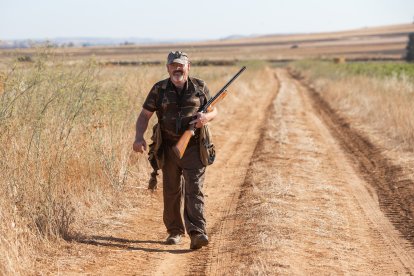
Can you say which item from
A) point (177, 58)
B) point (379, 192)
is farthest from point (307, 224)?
point (379, 192)

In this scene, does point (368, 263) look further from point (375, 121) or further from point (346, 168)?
point (375, 121)

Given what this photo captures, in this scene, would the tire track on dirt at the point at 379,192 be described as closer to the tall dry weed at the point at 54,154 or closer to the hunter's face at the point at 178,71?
the hunter's face at the point at 178,71

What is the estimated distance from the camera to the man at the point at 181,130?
5969mm

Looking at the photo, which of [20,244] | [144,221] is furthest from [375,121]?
[20,244]

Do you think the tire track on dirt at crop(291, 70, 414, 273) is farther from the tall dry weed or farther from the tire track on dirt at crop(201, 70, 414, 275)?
the tall dry weed

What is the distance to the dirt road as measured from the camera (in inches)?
214

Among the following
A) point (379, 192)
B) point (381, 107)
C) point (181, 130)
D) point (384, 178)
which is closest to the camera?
point (181, 130)

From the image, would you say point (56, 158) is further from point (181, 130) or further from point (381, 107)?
point (381, 107)

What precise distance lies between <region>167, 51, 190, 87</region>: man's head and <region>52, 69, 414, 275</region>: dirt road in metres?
1.60

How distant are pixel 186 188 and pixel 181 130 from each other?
22.0 inches

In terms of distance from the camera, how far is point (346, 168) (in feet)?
34.3

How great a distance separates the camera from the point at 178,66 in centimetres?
591

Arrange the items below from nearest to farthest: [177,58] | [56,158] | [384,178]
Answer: [177,58], [56,158], [384,178]

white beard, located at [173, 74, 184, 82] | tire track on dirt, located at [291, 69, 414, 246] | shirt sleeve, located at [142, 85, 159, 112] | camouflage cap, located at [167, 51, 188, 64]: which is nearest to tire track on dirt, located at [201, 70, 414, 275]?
tire track on dirt, located at [291, 69, 414, 246]
